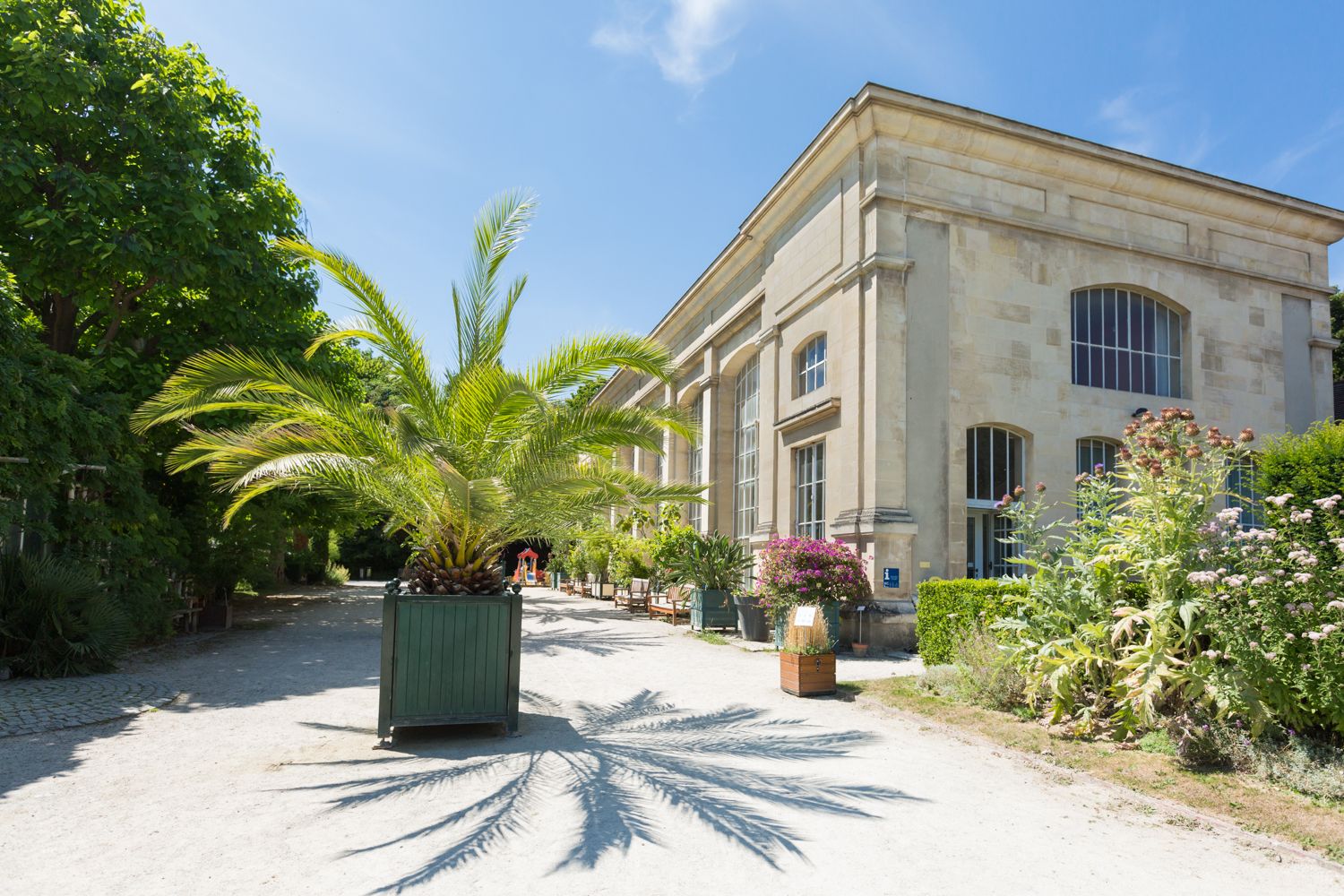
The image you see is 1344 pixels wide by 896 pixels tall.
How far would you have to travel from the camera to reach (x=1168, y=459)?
733 centimetres

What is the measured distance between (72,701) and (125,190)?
8.10m

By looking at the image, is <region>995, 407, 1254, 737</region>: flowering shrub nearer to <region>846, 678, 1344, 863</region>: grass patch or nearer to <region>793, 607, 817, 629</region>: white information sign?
<region>846, 678, 1344, 863</region>: grass patch

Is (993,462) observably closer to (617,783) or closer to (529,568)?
(617,783)

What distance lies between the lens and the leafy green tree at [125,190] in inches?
469

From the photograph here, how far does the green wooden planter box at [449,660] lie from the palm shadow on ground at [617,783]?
0.86 feet

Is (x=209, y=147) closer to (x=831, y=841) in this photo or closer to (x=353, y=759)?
(x=353, y=759)

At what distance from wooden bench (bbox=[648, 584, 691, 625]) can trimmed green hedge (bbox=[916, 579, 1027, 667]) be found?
853 cm

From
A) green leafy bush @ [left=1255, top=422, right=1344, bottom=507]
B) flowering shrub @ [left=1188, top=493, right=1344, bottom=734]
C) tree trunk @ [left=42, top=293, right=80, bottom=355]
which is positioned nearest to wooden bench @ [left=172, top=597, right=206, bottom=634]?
tree trunk @ [left=42, top=293, right=80, bottom=355]

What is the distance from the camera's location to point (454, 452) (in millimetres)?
7590

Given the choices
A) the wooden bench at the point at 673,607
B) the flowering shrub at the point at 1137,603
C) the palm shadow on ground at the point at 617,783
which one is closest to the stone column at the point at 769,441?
the wooden bench at the point at 673,607

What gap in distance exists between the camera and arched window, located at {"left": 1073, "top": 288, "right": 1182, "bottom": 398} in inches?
685

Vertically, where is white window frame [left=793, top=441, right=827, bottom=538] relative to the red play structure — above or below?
above

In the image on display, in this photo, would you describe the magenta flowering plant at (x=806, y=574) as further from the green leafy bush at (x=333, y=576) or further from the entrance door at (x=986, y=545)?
the green leafy bush at (x=333, y=576)

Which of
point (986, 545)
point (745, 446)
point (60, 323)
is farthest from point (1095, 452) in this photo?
point (60, 323)
